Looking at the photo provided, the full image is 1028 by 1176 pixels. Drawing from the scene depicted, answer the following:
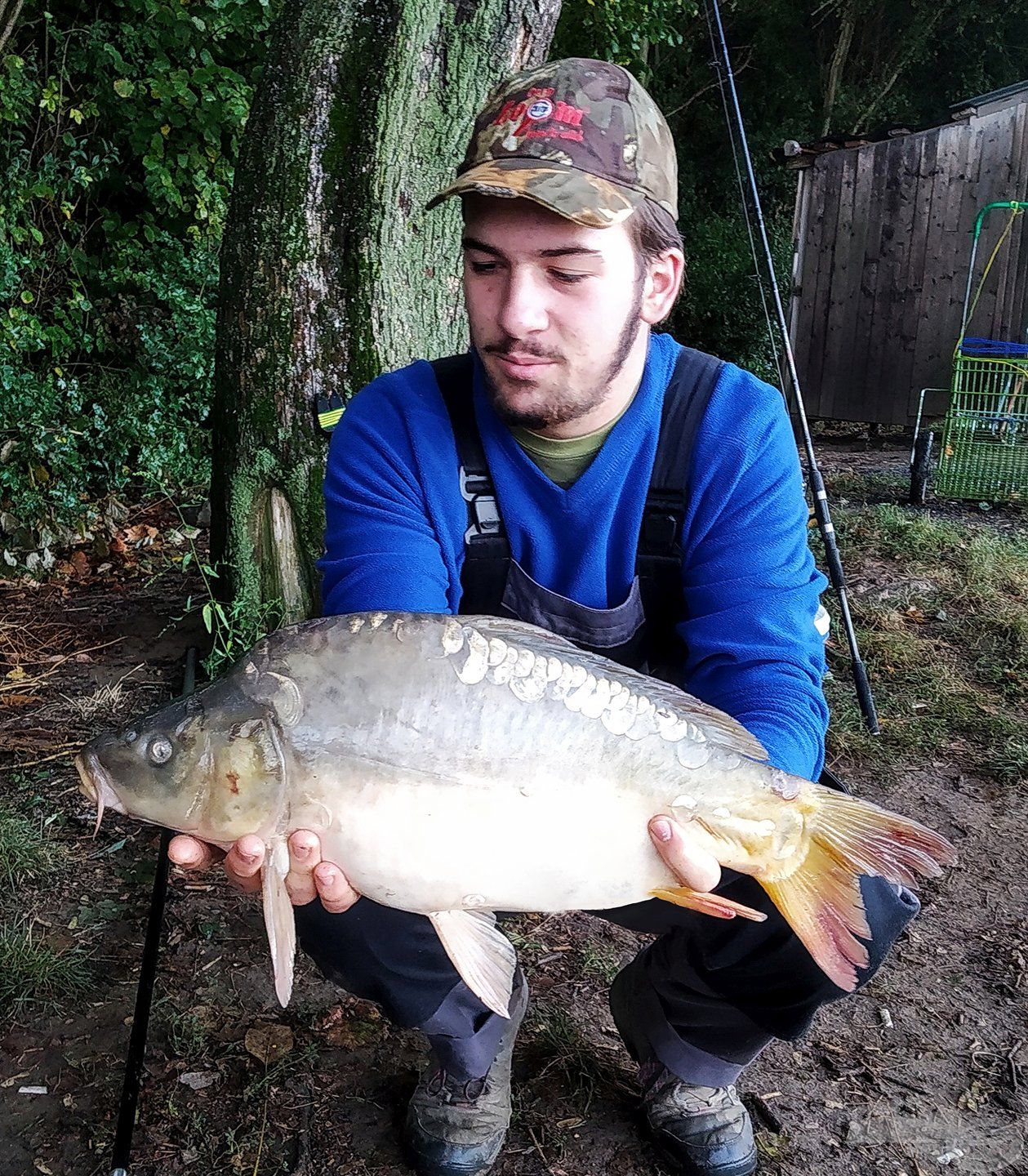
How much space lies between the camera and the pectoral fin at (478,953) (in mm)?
1476

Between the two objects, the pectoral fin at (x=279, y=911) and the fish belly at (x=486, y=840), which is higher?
the fish belly at (x=486, y=840)

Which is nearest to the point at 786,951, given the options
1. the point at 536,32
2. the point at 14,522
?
the point at 536,32

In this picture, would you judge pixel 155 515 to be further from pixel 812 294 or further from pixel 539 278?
pixel 812 294

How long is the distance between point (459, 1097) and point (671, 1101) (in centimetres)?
36

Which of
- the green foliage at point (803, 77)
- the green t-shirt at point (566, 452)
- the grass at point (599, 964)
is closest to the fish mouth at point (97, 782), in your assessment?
the green t-shirt at point (566, 452)

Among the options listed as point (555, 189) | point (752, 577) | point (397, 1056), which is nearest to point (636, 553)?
point (752, 577)

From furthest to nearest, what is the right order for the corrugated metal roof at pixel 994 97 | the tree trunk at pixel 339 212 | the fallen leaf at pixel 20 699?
the corrugated metal roof at pixel 994 97, the fallen leaf at pixel 20 699, the tree trunk at pixel 339 212

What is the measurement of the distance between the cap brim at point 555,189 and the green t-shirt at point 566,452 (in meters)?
0.35

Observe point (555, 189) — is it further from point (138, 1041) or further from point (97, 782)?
point (138, 1041)

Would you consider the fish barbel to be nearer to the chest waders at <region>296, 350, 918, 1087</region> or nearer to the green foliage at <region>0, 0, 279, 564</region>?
the chest waders at <region>296, 350, 918, 1087</region>

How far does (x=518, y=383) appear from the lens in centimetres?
181

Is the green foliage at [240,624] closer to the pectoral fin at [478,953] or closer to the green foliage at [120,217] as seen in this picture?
the pectoral fin at [478,953]

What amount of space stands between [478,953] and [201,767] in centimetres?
46

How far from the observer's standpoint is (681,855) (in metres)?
1.39
